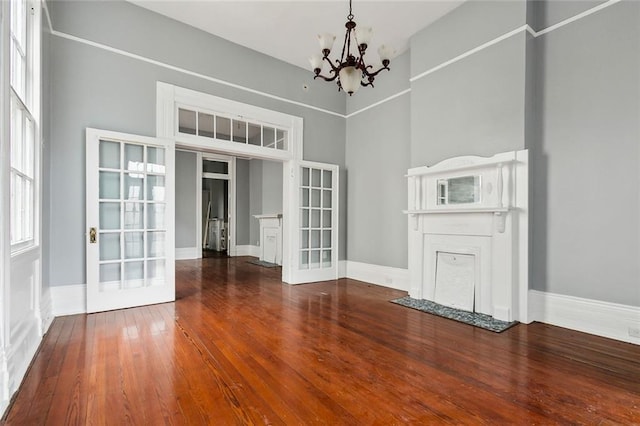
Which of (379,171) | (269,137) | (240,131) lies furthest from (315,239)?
(240,131)

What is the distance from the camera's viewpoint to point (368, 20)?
14.1 feet

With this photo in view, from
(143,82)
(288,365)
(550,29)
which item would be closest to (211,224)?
(143,82)

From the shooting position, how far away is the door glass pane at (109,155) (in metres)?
3.73

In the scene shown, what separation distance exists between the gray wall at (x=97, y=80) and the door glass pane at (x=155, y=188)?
0.60m

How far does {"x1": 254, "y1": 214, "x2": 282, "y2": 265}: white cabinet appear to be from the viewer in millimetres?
7551

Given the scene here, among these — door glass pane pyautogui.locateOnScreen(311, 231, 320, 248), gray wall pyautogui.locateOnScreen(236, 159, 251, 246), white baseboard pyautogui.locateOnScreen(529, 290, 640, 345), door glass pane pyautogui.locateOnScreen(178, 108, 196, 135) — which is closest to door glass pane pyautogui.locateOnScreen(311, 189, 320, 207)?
door glass pane pyautogui.locateOnScreen(311, 231, 320, 248)

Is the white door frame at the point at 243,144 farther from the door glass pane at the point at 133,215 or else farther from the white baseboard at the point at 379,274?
the door glass pane at the point at 133,215

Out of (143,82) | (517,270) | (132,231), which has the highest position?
(143,82)

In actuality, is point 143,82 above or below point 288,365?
above

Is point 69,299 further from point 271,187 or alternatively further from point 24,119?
point 271,187

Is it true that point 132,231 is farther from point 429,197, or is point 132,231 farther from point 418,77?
point 418,77

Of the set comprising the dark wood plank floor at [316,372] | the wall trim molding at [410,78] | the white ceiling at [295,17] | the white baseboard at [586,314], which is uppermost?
the white ceiling at [295,17]

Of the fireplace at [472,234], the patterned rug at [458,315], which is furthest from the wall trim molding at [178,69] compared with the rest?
the patterned rug at [458,315]

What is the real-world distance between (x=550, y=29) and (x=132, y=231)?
5386 millimetres
